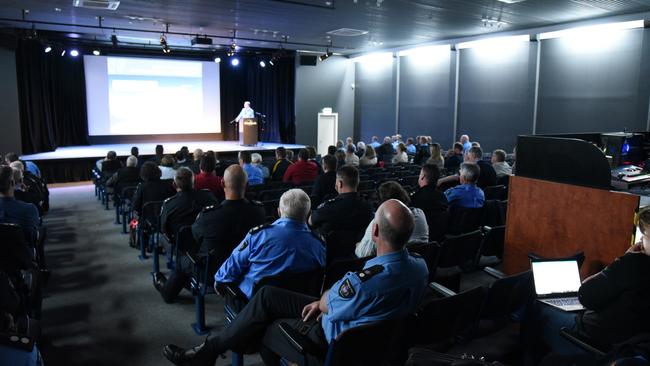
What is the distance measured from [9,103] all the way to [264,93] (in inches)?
315

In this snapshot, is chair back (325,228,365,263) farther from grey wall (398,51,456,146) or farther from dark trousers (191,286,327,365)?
grey wall (398,51,456,146)

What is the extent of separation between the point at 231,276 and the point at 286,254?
420 mm

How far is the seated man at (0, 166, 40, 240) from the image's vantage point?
417 centimetres

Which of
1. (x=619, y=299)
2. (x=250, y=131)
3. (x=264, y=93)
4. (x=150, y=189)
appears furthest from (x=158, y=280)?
(x=264, y=93)

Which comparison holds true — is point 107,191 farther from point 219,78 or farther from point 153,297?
point 219,78

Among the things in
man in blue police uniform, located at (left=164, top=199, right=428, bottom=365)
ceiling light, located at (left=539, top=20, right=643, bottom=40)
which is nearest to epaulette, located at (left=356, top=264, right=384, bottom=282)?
man in blue police uniform, located at (left=164, top=199, right=428, bottom=365)

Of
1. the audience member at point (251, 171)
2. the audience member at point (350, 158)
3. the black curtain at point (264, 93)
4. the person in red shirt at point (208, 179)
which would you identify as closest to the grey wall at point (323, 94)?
the black curtain at point (264, 93)

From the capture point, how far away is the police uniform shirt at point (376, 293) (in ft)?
7.14

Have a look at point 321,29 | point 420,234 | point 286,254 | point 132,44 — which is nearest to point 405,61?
point 321,29

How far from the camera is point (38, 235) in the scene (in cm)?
444

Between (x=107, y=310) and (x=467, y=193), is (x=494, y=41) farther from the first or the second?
(x=107, y=310)

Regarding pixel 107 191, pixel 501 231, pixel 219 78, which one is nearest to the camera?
pixel 501 231

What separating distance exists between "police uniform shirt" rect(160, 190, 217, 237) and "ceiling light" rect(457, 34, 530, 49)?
9.80 meters

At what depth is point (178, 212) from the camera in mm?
4590
